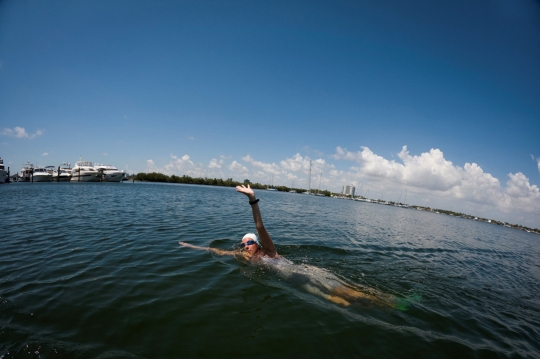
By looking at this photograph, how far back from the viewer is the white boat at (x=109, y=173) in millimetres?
87125

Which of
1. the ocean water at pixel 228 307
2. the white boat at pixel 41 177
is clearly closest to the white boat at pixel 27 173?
the white boat at pixel 41 177

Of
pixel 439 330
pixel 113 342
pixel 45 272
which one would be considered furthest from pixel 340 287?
pixel 45 272

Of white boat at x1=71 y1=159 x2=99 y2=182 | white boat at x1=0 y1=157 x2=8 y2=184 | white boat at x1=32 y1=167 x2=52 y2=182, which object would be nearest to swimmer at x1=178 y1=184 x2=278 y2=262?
white boat at x1=0 y1=157 x2=8 y2=184

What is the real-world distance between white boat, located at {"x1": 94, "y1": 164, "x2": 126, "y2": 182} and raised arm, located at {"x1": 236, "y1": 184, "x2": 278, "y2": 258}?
338ft

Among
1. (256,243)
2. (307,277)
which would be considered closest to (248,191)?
(256,243)

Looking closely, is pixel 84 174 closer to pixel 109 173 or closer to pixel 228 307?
pixel 109 173

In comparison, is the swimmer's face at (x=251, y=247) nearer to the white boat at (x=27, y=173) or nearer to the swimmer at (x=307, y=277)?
the swimmer at (x=307, y=277)

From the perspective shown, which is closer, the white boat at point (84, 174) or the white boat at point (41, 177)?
the white boat at point (41, 177)

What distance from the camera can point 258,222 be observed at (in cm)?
627

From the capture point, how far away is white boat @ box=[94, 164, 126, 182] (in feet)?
286

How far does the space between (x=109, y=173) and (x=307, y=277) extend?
344 feet

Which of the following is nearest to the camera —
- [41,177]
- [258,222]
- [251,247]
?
[258,222]

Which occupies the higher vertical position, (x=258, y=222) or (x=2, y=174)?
(x=258, y=222)

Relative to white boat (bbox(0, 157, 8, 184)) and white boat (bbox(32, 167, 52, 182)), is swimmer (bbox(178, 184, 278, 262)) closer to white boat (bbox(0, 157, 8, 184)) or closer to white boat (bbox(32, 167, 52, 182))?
white boat (bbox(0, 157, 8, 184))
